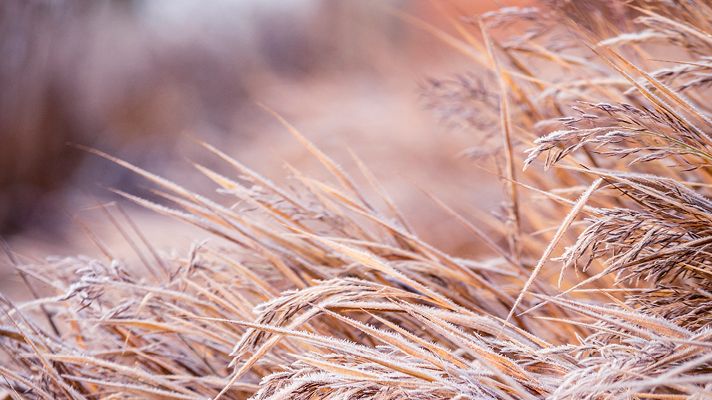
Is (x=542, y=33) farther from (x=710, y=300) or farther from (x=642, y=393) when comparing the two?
(x=642, y=393)

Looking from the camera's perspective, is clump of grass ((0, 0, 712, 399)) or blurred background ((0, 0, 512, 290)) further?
blurred background ((0, 0, 512, 290))

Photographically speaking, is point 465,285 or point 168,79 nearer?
point 465,285

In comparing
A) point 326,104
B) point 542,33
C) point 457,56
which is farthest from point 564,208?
point 457,56

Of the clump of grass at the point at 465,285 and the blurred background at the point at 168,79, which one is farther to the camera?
the blurred background at the point at 168,79

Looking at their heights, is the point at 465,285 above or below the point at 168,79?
above
